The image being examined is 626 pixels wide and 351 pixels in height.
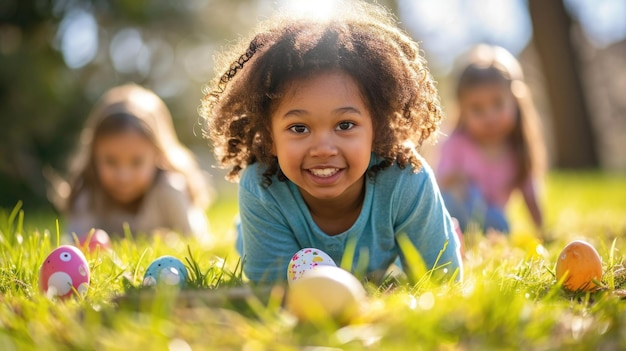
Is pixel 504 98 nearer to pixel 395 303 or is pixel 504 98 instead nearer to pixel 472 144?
pixel 472 144

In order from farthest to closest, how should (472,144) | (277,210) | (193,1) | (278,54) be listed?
(193,1), (472,144), (277,210), (278,54)

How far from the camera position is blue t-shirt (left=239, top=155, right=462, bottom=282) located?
2.56 meters

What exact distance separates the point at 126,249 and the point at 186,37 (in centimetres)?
1062

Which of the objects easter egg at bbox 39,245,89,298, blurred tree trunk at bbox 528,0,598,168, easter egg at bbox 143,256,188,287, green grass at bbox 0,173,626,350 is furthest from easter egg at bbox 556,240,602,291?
blurred tree trunk at bbox 528,0,598,168

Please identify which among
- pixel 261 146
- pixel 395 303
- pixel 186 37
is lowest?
pixel 395 303

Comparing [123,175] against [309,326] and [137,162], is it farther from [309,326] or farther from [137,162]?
[309,326]

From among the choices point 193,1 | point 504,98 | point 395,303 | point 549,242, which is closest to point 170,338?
point 395,303

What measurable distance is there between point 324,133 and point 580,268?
3.16 feet

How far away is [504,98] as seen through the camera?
4.72m

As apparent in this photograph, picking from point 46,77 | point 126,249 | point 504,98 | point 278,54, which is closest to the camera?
point 278,54

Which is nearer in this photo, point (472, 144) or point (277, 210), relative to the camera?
point (277, 210)

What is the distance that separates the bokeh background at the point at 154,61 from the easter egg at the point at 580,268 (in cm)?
136

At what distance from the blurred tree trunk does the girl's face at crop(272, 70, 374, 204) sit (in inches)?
423

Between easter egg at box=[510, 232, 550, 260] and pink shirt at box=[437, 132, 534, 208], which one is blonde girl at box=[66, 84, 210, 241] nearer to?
pink shirt at box=[437, 132, 534, 208]
